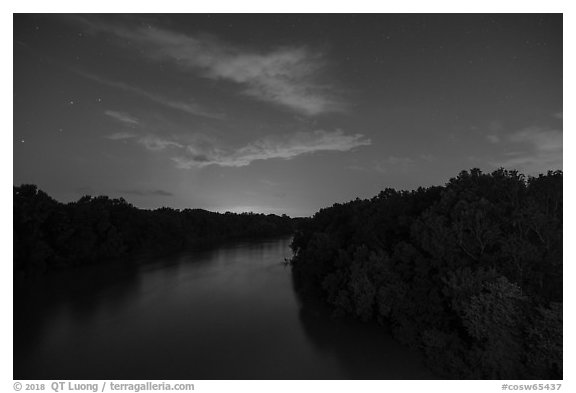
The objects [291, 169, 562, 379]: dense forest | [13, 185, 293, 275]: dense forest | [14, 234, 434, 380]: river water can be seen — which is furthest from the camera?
[13, 185, 293, 275]: dense forest

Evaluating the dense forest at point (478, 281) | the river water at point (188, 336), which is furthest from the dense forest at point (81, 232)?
the dense forest at point (478, 281)

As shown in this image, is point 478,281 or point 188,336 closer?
point 478,281

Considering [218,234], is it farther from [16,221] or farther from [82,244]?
[16,221]

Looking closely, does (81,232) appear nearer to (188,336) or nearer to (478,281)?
(188,336)

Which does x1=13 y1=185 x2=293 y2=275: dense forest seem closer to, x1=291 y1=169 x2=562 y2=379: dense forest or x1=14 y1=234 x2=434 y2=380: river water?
x1=14 y1=234 x2=434 y2=380: river water

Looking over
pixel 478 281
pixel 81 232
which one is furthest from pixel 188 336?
pixel 81 232

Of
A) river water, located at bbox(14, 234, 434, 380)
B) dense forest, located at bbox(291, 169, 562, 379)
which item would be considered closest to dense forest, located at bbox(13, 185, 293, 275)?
river water, located at bbox(14, 234, 434, 380)
